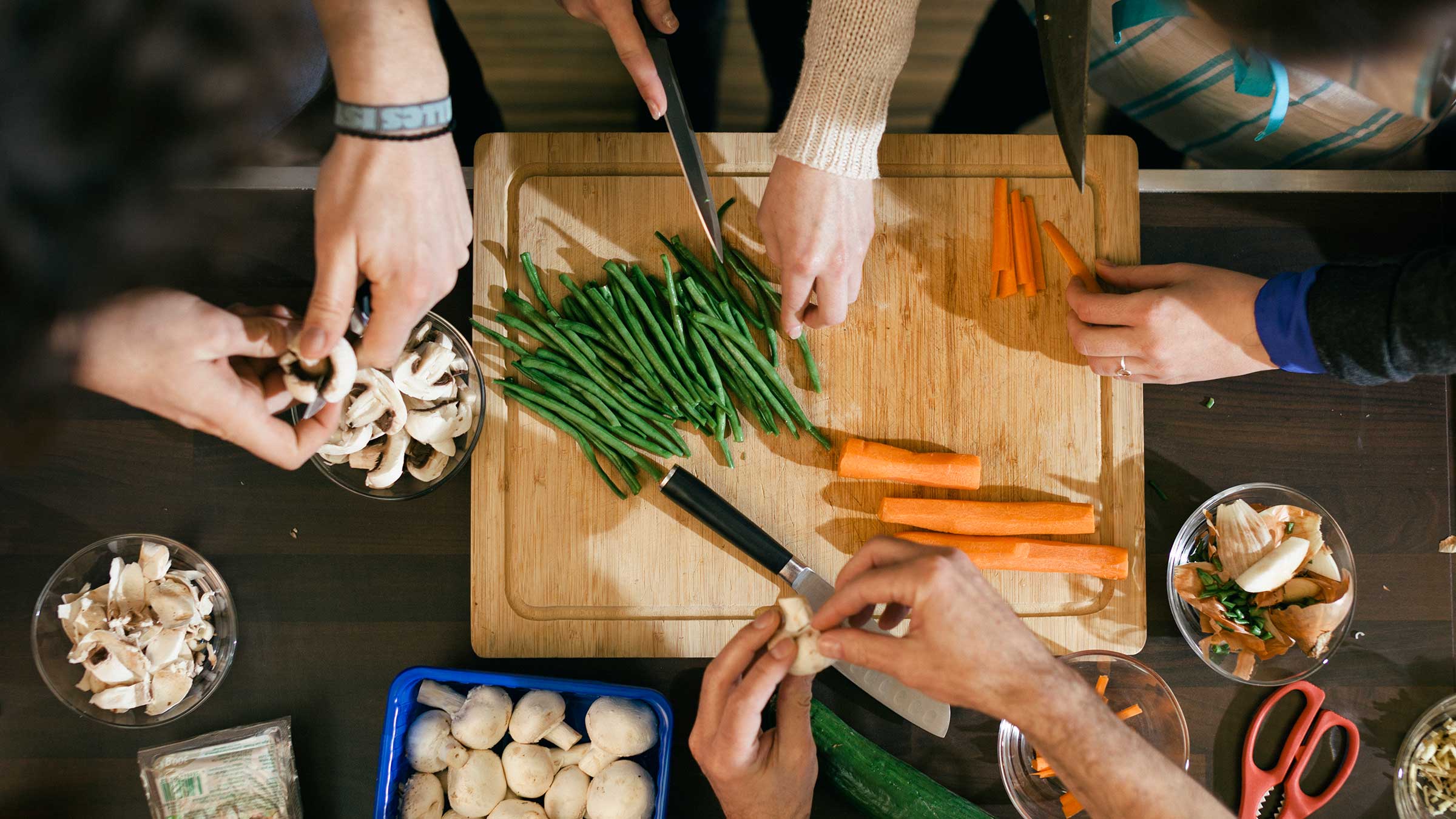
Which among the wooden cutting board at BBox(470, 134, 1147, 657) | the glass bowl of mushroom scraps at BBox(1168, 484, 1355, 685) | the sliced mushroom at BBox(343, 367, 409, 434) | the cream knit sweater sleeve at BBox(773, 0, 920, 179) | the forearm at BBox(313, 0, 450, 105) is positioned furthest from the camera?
the wooden cutting board at BBox(470, 134, 1147, 657)

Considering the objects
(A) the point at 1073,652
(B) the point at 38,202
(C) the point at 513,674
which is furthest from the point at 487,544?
(A) the point at 1073,652

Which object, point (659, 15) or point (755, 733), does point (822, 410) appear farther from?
point (659, 15)

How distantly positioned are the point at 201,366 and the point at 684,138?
1.03 meters

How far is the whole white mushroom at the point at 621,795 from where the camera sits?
1.80 metres

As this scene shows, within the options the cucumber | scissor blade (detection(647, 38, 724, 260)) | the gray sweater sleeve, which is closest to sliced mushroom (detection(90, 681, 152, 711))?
the cucumber

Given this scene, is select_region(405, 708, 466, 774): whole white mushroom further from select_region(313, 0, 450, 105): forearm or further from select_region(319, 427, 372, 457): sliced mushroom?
select_region(313, 0, 450, 105): forearm

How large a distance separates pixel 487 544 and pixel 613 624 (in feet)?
1.17

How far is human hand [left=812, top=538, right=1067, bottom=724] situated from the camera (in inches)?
54.4

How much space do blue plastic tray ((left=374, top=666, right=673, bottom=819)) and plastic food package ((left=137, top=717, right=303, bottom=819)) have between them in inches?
9.1

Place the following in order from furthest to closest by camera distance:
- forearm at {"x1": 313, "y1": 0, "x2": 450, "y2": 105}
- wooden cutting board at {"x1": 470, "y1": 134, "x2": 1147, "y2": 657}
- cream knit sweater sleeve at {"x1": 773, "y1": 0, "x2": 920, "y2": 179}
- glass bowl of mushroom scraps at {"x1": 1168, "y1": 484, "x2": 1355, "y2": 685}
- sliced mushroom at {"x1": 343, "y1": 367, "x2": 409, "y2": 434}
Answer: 1. wooden cutting board at {"x1": 470, "y1": 134, "x2": 1147, "y2": 657}
2. glass bowl of mushroom scraps at {"x1": 1168, "y1": 484, "x2": 1355, "y2": 685}
3. sliced mushroom at {"x1": 343, "y1": 367, "x2": 409, "y2": 434}
4. cream knit sweater sleeve at {"x1": 773, "y1": 0, "x2": 920, "y2": 179}
5. forearm at {"x1": 313, "y1": 0, "x2": 450, "y2": 105}

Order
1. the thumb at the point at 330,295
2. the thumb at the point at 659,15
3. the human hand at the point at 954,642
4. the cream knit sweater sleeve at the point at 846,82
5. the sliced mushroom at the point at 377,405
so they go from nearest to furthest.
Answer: the thumb at the point at 330,295
the human hand at the point at 954,642
the cream knit sweater sleeve at the point at 846,82
the sliced mushroom at the point at 377,405
the thumb at the point at 659,15

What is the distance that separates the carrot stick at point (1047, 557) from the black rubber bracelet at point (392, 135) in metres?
1.34

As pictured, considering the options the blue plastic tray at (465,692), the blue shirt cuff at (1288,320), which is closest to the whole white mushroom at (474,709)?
the blue plastic tray at (465,692)

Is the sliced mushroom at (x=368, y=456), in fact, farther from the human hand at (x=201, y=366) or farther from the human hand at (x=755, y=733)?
the human hand at (x=755, y=733)
